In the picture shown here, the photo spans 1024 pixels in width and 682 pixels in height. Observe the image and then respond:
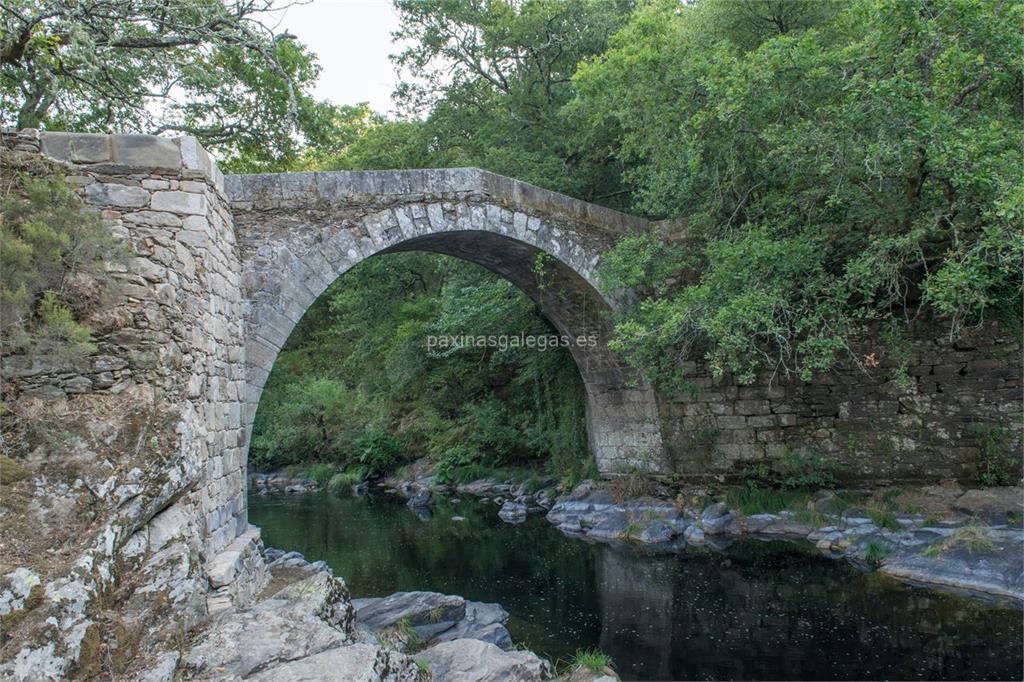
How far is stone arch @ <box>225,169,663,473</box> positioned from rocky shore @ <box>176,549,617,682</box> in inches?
69.0

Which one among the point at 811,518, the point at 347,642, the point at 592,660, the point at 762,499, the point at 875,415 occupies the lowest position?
the point at 592,660

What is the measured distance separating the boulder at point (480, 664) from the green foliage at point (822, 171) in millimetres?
2932

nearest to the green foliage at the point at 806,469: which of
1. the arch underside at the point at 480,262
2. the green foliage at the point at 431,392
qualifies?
the arch underside at the point at 480,262

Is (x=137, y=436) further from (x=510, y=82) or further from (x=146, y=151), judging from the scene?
(x=510, y=82)

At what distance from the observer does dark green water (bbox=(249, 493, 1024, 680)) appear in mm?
4078

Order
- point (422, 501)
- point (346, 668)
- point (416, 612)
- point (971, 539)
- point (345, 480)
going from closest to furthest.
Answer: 1. point (346, 668)
2. point (416, 612)
3. point (971, 539)
4. point (422, 501)
5. point (345, 480)

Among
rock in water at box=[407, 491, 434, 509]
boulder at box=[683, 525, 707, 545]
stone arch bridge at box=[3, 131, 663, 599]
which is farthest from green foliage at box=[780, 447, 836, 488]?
rock in water at box=[407, 491, 434, 509]

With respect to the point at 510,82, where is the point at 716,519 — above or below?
below

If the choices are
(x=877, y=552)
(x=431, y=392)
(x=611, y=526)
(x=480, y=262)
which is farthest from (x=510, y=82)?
(x=877, y=552)

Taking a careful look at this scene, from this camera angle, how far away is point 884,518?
21.1 ft

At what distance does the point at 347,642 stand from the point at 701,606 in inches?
120

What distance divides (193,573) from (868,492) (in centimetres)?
661

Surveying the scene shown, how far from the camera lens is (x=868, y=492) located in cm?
710

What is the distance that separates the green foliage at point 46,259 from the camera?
3238 millimetres
